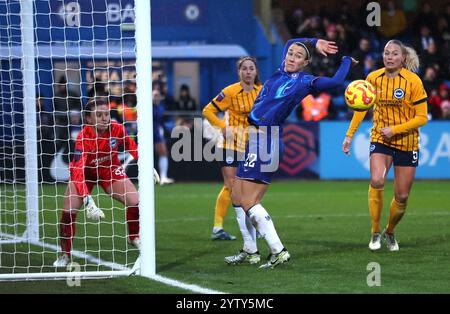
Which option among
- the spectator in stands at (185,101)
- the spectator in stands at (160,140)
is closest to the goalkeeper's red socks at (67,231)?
the spectator in stands at (160,140)

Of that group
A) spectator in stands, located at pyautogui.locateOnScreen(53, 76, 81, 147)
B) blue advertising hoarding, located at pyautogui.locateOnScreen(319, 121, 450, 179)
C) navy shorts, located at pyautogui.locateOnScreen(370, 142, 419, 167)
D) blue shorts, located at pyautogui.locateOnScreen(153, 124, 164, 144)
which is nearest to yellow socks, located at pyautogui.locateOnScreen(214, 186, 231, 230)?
navy shorts, located at pyautogui.locateOnScreen(370, 142, 419, 167)

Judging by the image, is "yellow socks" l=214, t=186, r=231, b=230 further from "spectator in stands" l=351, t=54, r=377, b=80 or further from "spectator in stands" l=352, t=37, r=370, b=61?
"spectator in stands" l=352, t=37, r=370, b=61

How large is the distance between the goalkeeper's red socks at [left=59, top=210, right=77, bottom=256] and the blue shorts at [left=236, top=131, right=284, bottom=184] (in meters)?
1.80

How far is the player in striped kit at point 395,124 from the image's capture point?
9875mm

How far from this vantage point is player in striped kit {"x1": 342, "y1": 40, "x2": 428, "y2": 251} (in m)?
9.88

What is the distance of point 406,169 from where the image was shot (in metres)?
10.0

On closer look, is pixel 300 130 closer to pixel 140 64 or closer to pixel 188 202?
pixel 188 202

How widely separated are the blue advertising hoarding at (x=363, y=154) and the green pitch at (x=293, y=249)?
286 centimetres

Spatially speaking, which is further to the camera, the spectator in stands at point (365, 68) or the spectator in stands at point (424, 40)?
the spectator in stands at point (424, 40)

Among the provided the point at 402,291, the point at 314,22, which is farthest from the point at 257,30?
the point at 402,291

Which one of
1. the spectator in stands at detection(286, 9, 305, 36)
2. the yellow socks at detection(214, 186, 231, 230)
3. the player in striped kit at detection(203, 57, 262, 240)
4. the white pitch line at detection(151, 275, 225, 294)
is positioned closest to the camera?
the white pitch line at detection(151, 275, 225, 294)

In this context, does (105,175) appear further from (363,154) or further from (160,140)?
(363,154)

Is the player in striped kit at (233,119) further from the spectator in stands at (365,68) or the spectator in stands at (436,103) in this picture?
the spectator in stands at (365,68)

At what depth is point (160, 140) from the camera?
19703 mm
